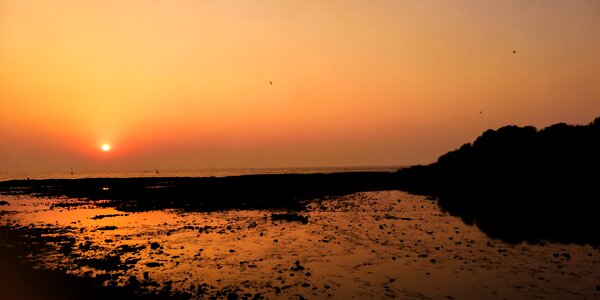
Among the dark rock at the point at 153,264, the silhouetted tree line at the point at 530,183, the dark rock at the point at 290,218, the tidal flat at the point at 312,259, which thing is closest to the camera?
the tidal flat at the point at 312,259

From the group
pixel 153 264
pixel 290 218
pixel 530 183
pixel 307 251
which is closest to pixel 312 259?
pixel 307 251

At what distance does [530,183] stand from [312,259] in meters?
45.9

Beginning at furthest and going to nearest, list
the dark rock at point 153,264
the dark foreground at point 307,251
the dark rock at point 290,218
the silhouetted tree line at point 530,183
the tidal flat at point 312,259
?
the dark rock at point 290,218
the silhouetted tree line at point 530,183
the dark rock at point 153,264
the dark foreground at point 307,251
the tidal flat at point 312,259

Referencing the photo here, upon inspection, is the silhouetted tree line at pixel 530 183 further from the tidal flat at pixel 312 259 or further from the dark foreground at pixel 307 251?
the tidal flat at pixel 312 259

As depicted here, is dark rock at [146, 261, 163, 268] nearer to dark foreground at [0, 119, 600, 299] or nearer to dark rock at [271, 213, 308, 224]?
dark foreground at [0, 119, 600, 299]

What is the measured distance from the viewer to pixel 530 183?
2173 inches

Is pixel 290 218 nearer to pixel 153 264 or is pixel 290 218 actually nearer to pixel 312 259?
pixel 312 259

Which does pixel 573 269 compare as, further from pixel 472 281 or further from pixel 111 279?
pixel 111 279

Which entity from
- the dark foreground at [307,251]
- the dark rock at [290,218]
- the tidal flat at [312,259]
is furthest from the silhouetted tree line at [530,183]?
the dark rock at [290,218]

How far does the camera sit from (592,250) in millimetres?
21391

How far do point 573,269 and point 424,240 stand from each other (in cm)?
842

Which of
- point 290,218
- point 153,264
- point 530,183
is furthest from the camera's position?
point 530,183

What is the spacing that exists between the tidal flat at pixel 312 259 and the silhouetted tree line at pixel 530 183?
414cm

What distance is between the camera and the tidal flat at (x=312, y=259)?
50.1 feet
